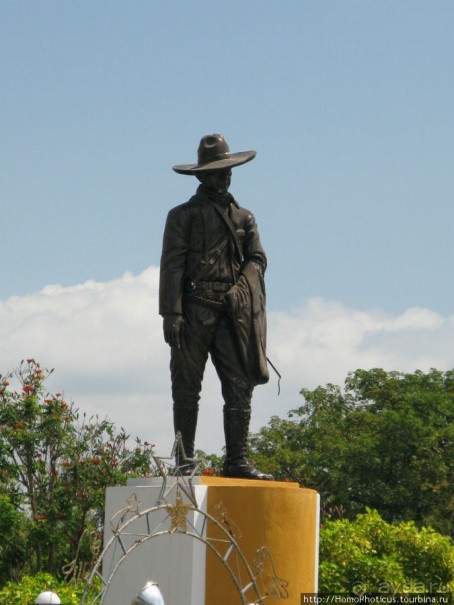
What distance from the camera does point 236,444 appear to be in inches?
404

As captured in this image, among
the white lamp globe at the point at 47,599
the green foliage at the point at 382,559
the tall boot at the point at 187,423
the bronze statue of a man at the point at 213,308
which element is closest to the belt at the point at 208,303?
the bronze statue of a man at the point at 213,308

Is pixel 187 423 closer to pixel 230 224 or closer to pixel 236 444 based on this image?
pixel 236 444

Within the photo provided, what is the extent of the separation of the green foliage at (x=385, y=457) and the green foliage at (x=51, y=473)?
8.28 metres

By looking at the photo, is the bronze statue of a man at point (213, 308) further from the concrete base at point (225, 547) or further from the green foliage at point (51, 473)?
the green foliage at point (51, 473)

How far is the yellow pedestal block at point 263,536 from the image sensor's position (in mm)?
9391

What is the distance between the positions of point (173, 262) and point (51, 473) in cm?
974

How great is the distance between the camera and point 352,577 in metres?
14.6

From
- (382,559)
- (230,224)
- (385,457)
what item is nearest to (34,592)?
(382,559)

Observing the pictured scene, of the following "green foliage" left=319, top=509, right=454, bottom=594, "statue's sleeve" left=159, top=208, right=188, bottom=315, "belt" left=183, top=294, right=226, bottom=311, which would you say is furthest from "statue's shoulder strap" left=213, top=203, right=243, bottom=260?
"green foliage" left=319, top=509, right=454, bottom=594

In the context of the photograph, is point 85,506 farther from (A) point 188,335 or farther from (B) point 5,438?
(A) point 188,335

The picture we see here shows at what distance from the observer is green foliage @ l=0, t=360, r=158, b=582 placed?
18.8 m

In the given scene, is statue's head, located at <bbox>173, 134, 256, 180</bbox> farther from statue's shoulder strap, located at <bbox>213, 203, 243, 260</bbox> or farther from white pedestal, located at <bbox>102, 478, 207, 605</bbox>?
white pedestal, located at <bbox>102, 478, 207, 605</bbox>

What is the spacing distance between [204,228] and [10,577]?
9901 millimetres

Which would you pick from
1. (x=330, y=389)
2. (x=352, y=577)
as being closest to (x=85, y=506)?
(x=352, y=577)
